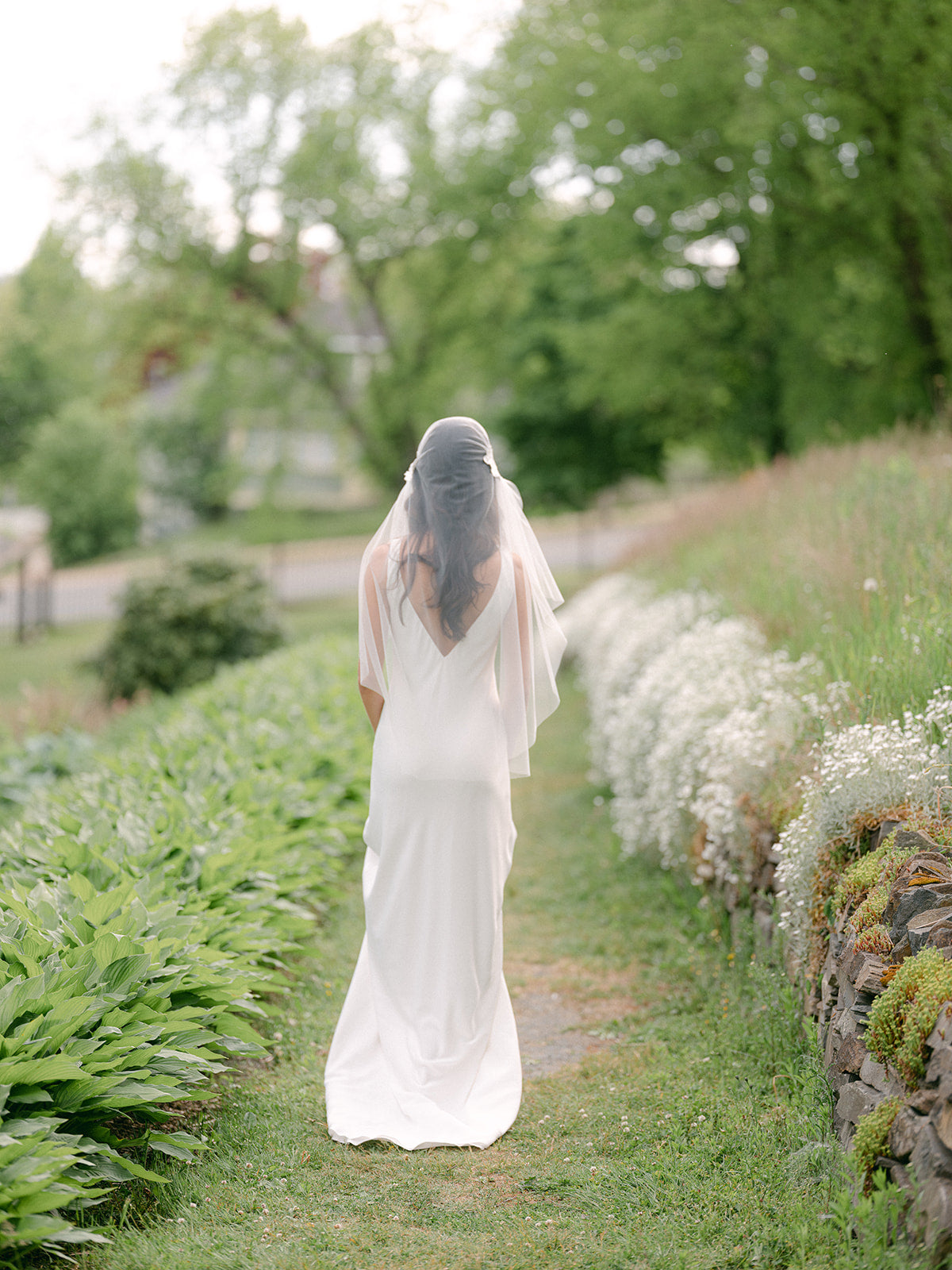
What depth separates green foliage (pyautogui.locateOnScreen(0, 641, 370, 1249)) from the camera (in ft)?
10.5

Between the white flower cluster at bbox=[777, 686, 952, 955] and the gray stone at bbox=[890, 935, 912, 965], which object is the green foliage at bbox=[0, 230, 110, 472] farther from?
the gray stone at bbox=[890, 935, 912, 965]

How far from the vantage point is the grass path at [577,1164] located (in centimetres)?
322

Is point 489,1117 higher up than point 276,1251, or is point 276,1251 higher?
point 276,1251

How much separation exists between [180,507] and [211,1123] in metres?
38.5

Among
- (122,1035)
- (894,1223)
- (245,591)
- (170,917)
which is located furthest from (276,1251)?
(245,591)

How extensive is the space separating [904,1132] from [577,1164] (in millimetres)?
1268

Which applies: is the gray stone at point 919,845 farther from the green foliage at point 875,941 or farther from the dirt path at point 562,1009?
the dirt path at point 562,1009

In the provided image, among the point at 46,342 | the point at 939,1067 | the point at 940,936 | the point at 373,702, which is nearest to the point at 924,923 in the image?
the point at 940,936

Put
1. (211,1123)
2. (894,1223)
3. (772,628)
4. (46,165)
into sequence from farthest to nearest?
(46,165), (772,628), (211,1123), (894,1223)

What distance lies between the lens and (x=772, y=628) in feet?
22.7

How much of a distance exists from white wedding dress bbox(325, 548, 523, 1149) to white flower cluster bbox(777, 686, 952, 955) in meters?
1.14

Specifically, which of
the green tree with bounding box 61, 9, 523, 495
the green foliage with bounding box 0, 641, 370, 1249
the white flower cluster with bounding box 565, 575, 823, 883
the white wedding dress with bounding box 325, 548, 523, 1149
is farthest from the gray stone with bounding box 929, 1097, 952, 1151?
the green tree with bounding box 61, 9, 523, 495

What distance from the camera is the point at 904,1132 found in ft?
9.41

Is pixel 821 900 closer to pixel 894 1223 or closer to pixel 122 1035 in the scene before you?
→ pixel 894 1223
